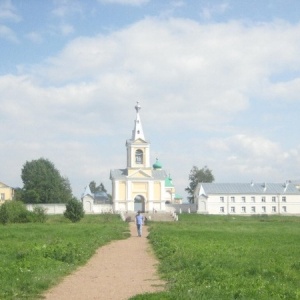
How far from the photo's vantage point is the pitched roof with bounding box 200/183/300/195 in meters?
97.2

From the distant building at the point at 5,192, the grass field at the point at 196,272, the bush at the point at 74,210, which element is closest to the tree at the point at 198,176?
the distant building at the point at 5,192

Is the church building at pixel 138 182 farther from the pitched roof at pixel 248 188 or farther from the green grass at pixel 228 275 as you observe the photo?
the green grass at pixel 228 275

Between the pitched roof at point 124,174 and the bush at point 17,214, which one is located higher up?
the pitched roof at point 124,174

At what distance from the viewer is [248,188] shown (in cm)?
9931

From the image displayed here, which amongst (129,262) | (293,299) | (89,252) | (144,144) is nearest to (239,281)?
(293,299)

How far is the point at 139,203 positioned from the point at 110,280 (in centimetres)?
7503

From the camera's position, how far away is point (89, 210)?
85.8m

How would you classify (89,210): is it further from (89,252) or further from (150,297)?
(150,297)

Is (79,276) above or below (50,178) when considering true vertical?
below

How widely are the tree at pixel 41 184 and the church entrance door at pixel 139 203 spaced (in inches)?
512

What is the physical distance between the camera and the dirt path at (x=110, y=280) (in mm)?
12602

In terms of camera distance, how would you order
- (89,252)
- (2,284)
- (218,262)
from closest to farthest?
(2,284) < (218,262) < (89,252)

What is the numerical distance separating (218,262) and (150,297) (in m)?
6.70

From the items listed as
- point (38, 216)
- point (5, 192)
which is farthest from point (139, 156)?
point (38, 216)
